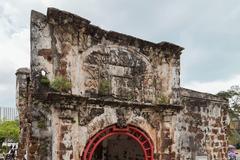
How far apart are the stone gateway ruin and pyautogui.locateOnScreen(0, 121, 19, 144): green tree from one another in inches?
656

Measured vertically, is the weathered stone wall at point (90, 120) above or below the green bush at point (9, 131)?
above

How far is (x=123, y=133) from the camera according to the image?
6973mm

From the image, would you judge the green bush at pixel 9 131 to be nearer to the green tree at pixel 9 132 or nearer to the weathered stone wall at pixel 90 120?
the green tree at pixel 9 132

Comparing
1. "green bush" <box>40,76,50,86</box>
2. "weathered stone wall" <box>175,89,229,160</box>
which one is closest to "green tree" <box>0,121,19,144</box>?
"weathered stone wall" <box>175,89,229,160</box>

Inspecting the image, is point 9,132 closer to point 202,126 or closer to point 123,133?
point 202,126

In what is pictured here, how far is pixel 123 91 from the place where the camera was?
7008mm

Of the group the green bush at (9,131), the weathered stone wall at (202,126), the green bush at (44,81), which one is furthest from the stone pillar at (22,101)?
the green bush at (9,131)

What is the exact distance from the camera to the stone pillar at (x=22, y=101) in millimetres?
6961

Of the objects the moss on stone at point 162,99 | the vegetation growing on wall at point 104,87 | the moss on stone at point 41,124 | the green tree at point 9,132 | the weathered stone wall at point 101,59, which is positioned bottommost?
the green tree at point 9,132

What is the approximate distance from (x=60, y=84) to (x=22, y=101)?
5.04 feet

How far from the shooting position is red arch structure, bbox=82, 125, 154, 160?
6.44 meters

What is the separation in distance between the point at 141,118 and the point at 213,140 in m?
2.99

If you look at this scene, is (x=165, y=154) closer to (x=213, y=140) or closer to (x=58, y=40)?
(x=213, y=140)

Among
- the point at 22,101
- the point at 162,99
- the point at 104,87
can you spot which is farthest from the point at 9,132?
the point at 104,87
